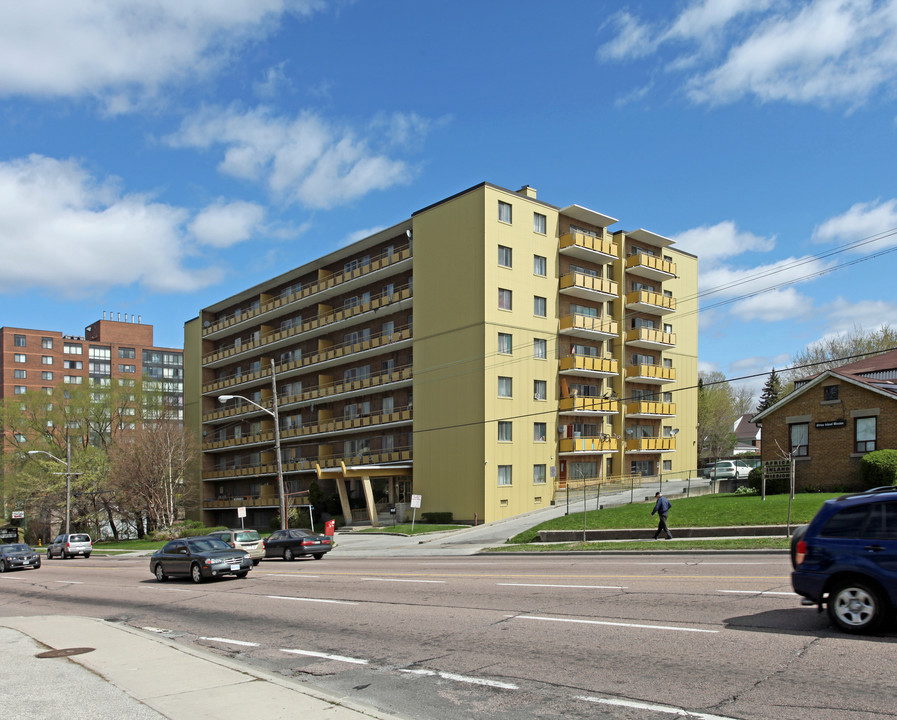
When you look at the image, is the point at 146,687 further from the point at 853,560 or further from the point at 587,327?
the point at 587,327

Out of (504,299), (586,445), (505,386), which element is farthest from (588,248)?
(586,445)

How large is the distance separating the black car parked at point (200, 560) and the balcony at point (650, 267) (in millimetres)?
40392

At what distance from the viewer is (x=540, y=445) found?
160 ft

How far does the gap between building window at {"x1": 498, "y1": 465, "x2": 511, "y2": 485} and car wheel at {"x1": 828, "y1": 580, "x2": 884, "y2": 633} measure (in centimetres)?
3651

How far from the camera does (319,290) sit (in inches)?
2436

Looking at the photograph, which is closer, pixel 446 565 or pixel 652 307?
pixel 446 565

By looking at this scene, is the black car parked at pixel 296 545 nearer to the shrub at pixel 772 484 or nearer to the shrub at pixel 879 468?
the shrub at pixel 772 484

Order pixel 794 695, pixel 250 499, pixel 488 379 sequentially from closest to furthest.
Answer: pixel 794 695, pixel 488 379, pixel 250 499

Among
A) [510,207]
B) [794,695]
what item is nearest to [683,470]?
[510,207]

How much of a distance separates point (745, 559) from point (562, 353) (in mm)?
32675

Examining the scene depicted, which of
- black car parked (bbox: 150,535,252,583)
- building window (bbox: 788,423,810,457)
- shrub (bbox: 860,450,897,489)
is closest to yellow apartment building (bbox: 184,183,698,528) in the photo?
building window (bbox: 788,423,810,457)

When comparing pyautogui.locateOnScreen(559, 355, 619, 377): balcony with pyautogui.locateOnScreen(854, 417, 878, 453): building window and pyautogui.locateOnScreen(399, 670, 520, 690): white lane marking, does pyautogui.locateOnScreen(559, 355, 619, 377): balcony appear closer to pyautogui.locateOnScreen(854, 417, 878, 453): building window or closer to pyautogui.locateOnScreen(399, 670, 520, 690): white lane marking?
pyautogui.locateOnScreen(854, 417, 878, 453): building window

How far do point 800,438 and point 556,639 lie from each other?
30213mm

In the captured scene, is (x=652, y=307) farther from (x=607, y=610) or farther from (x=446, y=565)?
(x=607, y=610)
